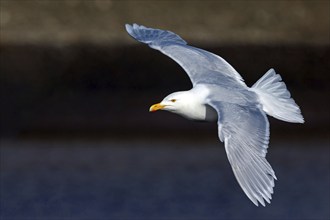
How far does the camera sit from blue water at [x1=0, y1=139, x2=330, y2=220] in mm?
7988

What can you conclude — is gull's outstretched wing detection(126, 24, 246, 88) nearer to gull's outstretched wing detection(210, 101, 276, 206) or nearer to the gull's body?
the gull's body

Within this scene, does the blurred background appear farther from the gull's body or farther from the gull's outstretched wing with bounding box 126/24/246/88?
the gull's body

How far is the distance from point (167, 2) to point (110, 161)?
47.9 inches

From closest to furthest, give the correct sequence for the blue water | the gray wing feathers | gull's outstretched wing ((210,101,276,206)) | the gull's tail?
gull's outstretched wing ((210,101,276,206))
the gull's tail
the gray wing feathers
the blue water

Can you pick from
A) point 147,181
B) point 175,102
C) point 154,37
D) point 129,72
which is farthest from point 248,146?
point 129,72

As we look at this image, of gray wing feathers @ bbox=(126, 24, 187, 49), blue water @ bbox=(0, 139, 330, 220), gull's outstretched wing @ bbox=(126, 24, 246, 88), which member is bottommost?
blue water @ bbox=(0, 139, 330, 220)

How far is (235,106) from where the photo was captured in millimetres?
5914

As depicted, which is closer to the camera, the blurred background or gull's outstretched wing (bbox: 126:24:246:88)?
gull's outstretched wing (bbox: 126:24:246:88)

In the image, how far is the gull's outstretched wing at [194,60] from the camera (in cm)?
639

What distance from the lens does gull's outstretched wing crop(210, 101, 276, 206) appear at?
5.48 metres

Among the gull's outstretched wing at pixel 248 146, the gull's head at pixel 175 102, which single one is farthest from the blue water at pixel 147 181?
the gull's outstretched wing at pixel 248 146

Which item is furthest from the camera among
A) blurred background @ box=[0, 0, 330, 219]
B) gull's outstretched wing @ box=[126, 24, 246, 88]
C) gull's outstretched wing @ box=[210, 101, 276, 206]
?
blurred background @ box=[0, 0, 330, 219]

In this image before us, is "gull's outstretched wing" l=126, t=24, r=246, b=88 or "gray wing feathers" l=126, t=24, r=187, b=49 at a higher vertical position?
"gull's outstretched wing" l=126, t=24, r=246, b=88

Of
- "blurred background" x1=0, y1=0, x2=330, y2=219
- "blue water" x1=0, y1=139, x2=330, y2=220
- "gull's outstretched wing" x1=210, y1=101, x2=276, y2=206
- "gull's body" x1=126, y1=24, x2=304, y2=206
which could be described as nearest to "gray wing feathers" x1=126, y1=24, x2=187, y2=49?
"gull's body" x1=126, y1=24, x2=304, y2=206
